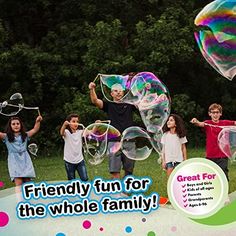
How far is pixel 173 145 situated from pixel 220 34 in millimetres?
1057

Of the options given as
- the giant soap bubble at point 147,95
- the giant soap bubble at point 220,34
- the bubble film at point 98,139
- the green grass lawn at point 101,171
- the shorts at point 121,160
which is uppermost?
the giant soap bubble at point 220,34

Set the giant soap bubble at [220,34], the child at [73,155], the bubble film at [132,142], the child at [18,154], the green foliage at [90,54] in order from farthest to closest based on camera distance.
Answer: the green foliage at [90,54]
the child at [73,155]
the bubble film at [132,142]
the giant soap bubble at [220,34]
the child at [18,154]

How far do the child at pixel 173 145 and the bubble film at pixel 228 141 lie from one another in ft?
1.08

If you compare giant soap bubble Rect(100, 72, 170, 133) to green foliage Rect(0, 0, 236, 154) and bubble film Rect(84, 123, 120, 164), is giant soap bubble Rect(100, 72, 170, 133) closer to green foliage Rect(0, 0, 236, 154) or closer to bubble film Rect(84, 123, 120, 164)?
bubble film Rect(84, 123, 120, 164)

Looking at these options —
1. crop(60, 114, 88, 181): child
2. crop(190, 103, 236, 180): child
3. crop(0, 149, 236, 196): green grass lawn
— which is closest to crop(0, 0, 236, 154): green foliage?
crop(0, 149, 236, 196): green grass lawn

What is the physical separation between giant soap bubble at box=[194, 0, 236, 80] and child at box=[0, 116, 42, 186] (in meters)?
1.63

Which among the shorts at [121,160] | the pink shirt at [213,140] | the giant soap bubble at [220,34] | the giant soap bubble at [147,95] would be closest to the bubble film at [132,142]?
the shorts at [121,160]

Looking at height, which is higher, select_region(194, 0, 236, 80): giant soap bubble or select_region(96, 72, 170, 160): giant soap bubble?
select_region(194, 0, 236, 80): giant soap bubble

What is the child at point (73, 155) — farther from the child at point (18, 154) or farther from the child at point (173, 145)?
the child at point (173, 145)

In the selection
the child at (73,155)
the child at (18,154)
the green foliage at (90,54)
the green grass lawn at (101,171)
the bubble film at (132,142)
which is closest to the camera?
the child at (18,154)

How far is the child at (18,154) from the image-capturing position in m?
5.73

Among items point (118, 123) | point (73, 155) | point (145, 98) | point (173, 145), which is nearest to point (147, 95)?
point (145, 98)

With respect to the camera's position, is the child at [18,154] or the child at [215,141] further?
the child at [215,141]

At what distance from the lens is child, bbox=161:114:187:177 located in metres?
5.93
